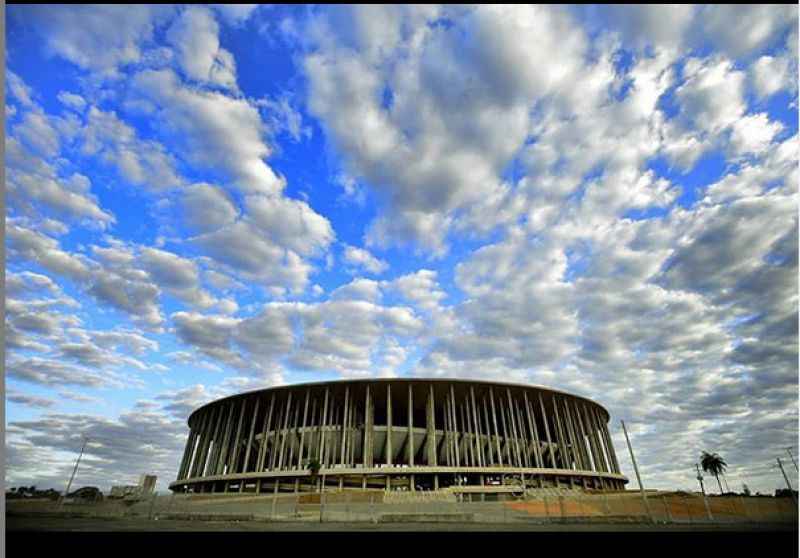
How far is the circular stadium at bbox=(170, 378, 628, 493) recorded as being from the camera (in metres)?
48.8

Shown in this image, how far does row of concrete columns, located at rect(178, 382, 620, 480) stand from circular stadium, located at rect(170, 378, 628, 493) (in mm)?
144

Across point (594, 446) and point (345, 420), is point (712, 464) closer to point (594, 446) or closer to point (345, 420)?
point (594, 446)

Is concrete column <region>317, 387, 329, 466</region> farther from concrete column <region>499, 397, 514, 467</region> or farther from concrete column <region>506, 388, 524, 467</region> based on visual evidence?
concrete column <region>506, 388, 524, 467</region>

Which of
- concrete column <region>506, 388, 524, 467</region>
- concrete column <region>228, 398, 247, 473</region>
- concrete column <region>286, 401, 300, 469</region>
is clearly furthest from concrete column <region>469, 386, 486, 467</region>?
concrete column <region>228, 398, 247, 473</region>

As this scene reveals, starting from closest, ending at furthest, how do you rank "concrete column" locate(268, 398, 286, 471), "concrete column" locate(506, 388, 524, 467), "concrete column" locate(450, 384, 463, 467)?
"concrete column" locate(450, 384, 463, 467) → "concrete column" locate(506, 388, 524, 467) → "concrete column" locate(268, 398, 286, 471)

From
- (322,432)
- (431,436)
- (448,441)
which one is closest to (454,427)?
(448,441)

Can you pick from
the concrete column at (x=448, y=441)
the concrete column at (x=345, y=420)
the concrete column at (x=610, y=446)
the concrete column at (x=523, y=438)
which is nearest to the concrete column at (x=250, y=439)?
the concrete column at (x=345, y=420)

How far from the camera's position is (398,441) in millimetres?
54656

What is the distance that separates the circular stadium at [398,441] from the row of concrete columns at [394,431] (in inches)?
5.7

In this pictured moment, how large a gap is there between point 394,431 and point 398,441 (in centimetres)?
214
